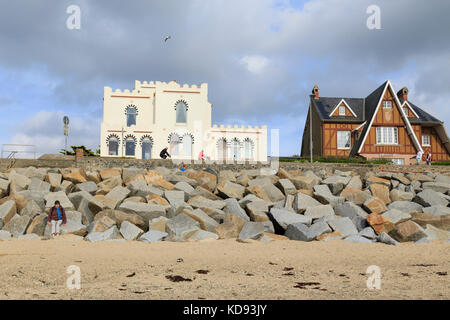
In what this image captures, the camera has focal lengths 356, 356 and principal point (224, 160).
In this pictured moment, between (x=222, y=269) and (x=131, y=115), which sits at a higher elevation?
(x=131, y=115)

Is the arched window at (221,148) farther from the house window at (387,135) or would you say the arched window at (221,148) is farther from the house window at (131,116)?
the house window at (387,135)

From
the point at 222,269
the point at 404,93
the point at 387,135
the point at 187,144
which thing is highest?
the point at 404,93

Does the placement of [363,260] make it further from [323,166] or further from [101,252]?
[323,166]

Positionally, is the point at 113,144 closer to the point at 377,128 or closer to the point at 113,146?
the point at 113,146

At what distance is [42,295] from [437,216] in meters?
9.96

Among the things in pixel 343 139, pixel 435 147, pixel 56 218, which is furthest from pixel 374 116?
pixel 56 218

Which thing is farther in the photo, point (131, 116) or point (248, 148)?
point (248, 148)

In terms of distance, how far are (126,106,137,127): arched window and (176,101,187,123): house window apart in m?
3.81

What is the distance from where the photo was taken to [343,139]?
31125mm

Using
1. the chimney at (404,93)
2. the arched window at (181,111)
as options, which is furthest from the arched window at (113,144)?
the chimney at (404,93)

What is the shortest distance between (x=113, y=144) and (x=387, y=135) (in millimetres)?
22740

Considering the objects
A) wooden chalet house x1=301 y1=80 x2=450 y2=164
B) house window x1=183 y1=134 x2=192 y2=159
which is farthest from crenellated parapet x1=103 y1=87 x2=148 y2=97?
wooden chalet house x1=301 y1=80 x2=450 y2=164

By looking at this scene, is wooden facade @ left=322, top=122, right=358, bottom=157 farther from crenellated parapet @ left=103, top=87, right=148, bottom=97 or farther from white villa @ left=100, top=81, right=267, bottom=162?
crenellated parapet @ left=103, top=87, right=148, bottom=97

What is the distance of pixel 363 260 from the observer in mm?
6664
